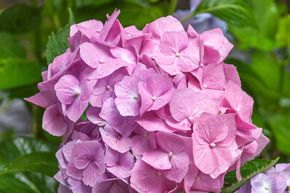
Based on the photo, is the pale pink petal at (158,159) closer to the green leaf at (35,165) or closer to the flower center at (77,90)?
the flower center at (77,90)

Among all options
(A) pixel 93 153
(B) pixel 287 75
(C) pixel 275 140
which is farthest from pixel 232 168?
(B) pixel 287 75

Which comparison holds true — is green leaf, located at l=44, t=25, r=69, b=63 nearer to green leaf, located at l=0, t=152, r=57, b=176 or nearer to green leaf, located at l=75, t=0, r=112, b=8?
green leaf, located at l=0, t=152, r=57, b=176

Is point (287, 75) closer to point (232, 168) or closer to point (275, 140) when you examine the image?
point (275, 140)

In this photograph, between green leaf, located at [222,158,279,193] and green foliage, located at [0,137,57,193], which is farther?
green foliage, located at [0,137,57,193]

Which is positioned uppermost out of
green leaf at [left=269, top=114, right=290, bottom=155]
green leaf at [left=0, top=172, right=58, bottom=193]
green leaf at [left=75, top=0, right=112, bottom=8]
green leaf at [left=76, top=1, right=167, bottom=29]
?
green leaf at [left=76, top=1, right=167, bottom=29]

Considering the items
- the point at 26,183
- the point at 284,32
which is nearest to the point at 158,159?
the point at 26,183

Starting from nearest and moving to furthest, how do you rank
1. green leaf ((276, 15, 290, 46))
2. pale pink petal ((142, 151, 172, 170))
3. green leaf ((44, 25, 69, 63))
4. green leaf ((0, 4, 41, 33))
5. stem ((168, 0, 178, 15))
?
1. pale pink petal ((142, 151, 172, 170))
2. green leaf ((44, 25, 69, 63))
3. stem ((168, 0, 178, 15))
4. green leaf ((0, 4, 41, 33))
5. green leaf ((276, 15, 290, 46))

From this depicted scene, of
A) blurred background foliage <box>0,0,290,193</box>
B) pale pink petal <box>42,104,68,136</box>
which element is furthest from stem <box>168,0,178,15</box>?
pale pink petal <box>42,104,68,136</box>
